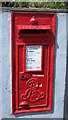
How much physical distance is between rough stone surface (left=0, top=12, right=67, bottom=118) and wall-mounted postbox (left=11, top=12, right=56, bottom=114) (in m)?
0.07

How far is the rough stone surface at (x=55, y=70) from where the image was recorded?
2600 millimetres

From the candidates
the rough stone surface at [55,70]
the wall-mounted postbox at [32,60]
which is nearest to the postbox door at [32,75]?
the wall-mounted postbox at [32,60]

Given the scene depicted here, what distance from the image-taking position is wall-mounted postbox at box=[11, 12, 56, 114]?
2529mm

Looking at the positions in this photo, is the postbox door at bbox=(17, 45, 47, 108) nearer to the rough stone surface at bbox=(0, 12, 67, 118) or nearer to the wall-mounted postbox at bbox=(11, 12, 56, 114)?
the wall-mounted postbox at bbox=(11, 12, 56, 114)

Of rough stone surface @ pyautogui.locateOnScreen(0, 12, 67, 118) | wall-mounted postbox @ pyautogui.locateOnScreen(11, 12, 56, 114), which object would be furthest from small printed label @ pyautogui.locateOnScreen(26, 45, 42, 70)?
rough stone surface @ pyautogui.locateOnScreen(0, 12, 67, 118)

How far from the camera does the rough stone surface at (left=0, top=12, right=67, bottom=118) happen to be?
8.53 feet

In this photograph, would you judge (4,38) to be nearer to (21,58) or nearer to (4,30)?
(4,30)

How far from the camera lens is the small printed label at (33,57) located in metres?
2.62

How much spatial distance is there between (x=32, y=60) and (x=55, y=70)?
16.2 inches

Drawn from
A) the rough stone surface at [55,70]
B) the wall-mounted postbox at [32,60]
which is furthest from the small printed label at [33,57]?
the rough stone surface at [55,70]

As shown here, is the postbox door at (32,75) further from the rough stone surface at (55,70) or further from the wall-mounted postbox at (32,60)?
the rough stone surface at (55,70)

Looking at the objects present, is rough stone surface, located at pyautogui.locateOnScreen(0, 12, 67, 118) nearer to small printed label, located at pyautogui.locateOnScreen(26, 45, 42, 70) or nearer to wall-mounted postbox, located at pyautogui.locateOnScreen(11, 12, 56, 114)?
wall-mounted postbox, located at pyautogui.locateOnScreen(11, 12, 56, 114)

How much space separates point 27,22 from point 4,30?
0.34 m

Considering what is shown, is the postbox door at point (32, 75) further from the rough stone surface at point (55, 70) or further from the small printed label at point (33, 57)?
the rough stone surface at point (55, 70)
